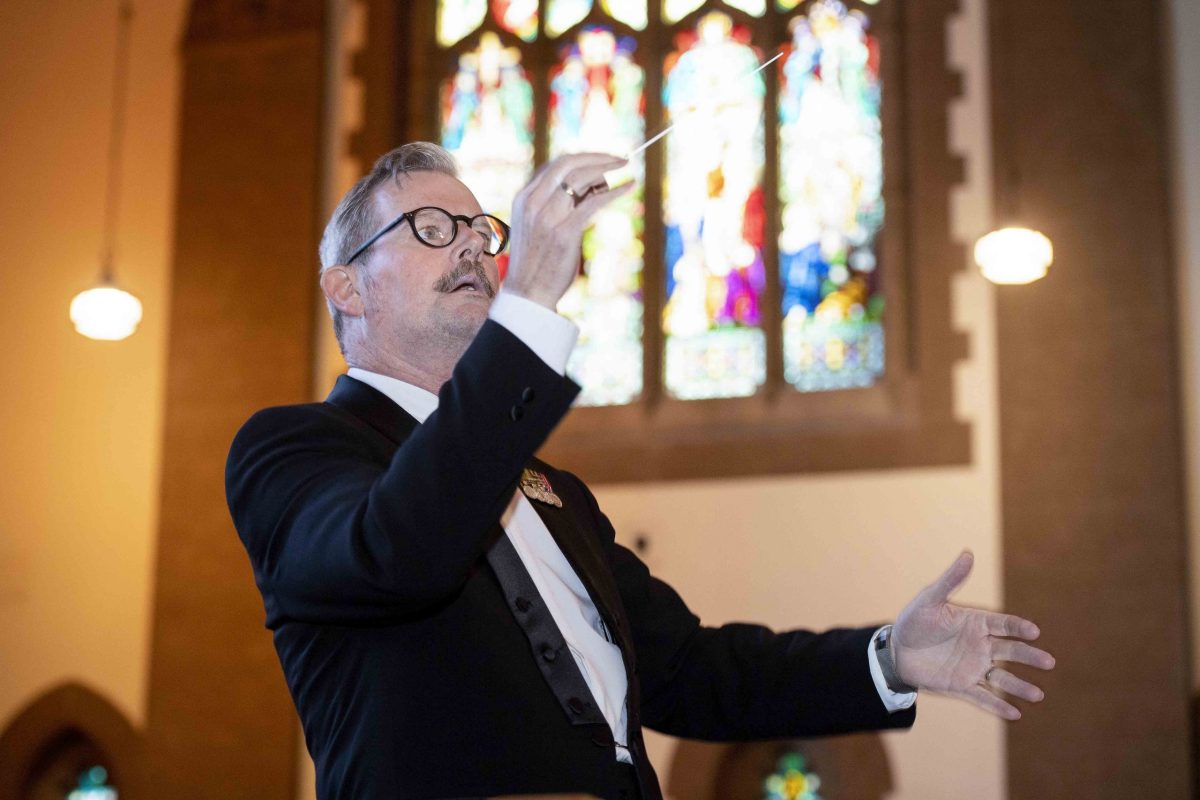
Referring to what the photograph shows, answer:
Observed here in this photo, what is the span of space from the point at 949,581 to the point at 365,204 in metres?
0.97

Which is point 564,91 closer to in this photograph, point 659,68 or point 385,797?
point 659,68

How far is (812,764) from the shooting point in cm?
702

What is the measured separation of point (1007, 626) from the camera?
1987 millimetres

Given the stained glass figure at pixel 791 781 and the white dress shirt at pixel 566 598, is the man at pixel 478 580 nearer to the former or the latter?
the white dress shirt at pixel 566 598

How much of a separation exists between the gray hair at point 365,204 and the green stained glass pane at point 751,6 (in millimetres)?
6166

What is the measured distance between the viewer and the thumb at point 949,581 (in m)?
1.96

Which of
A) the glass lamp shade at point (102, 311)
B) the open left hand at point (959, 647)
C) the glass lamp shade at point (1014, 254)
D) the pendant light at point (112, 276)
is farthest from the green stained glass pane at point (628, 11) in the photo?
the open left hand at point (959, 647)

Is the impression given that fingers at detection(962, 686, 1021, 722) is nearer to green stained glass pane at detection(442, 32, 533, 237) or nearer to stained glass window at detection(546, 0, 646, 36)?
green stained glass pane at detection(442, 32, 533, 237)

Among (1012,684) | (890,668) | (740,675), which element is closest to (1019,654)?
(1012,684)

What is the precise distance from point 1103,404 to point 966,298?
0.82 metres

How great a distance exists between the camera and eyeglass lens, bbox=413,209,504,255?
210 centimetres

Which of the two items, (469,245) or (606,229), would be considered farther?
(606,229)

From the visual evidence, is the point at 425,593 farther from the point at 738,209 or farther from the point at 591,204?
the point at 738,209

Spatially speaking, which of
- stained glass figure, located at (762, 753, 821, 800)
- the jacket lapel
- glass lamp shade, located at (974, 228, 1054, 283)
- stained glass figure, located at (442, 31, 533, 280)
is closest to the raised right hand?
the jacket lapel
